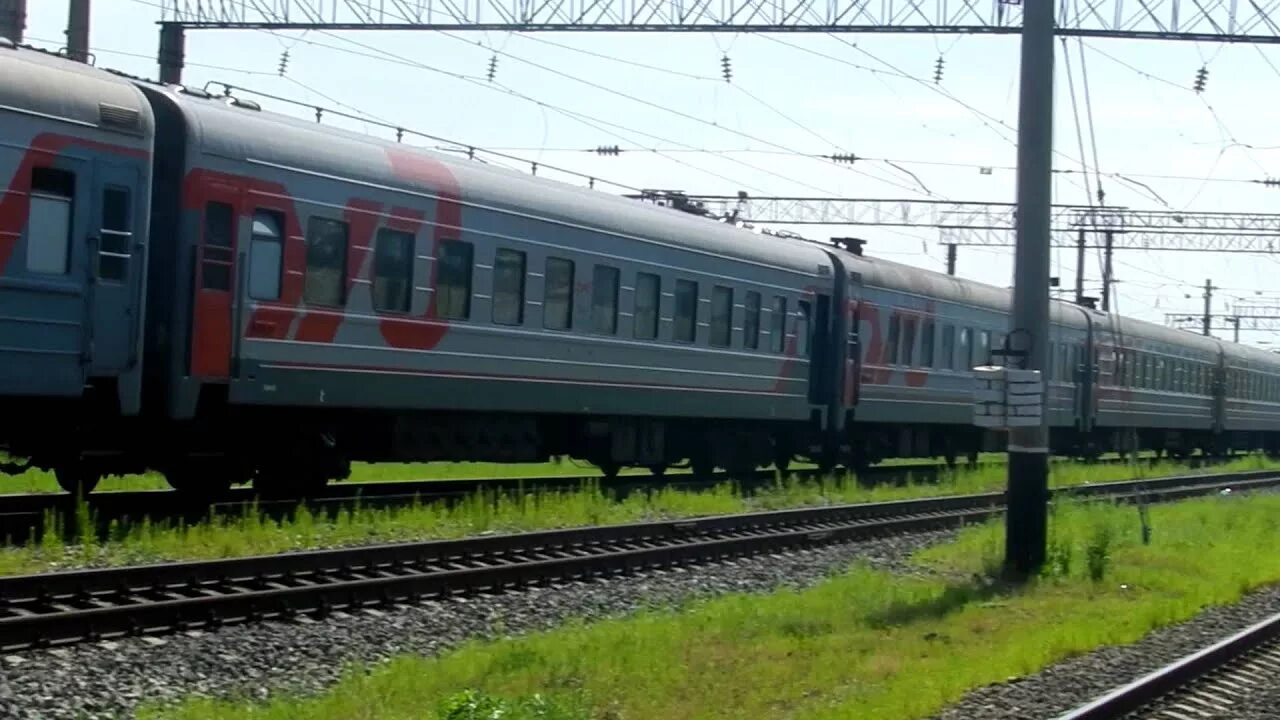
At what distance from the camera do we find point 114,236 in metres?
13.6

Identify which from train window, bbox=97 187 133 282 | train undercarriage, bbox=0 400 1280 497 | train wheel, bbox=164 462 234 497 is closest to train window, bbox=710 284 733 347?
train undercarriage, bbox=0 400 1280 497

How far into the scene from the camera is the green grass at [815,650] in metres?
8.72

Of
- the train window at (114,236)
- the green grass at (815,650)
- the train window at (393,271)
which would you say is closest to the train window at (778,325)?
the green grass at (815,650)

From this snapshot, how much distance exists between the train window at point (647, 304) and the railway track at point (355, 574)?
3.43 meters

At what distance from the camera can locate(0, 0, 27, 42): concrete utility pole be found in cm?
2075

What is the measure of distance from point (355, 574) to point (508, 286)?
22.0ft

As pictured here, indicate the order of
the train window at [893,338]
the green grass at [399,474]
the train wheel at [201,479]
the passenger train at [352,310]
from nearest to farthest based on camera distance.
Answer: the passenger train at [352,310] < the train wheel at [201,479] < the green grass at [399,474] < the train window at [893,338]

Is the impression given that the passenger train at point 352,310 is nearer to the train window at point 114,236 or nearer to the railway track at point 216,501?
the train window at point 114,236

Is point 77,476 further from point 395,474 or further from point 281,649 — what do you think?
point 395,474

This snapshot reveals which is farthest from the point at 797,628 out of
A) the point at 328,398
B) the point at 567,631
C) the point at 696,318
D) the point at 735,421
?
the point at 735,421

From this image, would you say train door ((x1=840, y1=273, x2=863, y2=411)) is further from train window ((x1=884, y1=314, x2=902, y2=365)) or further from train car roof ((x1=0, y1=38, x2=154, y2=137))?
train car roof ((x1=0, y1=38, x2=154, y2=137))

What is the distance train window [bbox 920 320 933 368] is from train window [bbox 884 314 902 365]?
106 cm

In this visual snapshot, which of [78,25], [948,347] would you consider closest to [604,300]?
[78,25]

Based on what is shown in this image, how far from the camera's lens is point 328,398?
1614 cm
